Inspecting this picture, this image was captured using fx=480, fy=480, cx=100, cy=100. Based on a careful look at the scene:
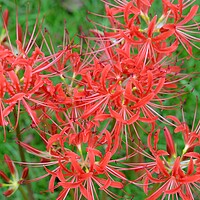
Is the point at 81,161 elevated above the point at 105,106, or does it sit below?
below

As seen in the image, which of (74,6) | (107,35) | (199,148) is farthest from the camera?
(74,6)

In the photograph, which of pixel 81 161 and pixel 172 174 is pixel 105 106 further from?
pixel 172 174

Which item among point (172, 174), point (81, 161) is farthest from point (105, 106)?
point (172, 174)

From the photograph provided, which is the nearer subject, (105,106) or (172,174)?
(172,174)

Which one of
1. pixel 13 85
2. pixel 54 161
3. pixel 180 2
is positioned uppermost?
pixel 180 2

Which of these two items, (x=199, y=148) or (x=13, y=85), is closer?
(x=13, y=85)

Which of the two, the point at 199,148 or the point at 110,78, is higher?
the point at 110,78

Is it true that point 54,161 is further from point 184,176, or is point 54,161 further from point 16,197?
point 16,197

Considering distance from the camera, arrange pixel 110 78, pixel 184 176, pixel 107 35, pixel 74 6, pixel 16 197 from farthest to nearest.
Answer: pixel 74 6 < pixel 16 197 < pixel 107 35 < pixel 110 78 < pixel 184 176

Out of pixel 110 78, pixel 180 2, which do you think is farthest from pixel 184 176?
pixel 180 2

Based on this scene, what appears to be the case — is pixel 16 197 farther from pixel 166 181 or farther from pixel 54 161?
pixel 166 181
